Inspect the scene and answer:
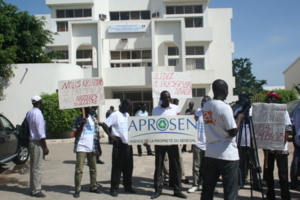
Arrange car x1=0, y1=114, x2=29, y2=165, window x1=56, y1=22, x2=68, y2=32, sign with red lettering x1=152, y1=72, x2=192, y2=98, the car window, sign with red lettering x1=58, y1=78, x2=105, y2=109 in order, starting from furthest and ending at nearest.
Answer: window x1=56, y1=22, x2=68, y2=32
the car window
car x1=0, y1=114, x2=29, y2=165
sign with red lettering x1=152, y1=72, x2=192, y2=98
sign with red lettering x1=58, y1=78, x2=105, y2=109

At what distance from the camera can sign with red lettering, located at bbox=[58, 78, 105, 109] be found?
6422mm

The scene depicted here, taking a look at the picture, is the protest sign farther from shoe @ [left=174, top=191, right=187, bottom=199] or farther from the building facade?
the building facade

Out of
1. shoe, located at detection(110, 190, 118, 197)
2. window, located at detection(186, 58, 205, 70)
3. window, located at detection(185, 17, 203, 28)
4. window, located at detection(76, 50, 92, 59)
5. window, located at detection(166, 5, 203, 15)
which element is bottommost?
shoe, located at detection(110, 190, 118, 197)

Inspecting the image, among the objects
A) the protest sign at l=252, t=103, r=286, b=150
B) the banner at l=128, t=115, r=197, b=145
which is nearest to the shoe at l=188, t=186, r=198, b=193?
the banner at l=128, t=115, r=197, b=145

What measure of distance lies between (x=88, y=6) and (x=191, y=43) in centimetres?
1021

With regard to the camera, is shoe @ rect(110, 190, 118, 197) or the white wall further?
the white wall

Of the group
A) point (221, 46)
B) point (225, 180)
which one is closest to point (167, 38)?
point (221, 46)

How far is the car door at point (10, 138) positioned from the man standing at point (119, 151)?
4.01 m

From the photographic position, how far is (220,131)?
402 cm

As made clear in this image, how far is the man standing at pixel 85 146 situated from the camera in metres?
6.02

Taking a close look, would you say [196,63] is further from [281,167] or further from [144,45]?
[281,167]

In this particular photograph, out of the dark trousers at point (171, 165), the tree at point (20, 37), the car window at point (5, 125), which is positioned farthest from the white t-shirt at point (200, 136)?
the tree at point (20, 37)

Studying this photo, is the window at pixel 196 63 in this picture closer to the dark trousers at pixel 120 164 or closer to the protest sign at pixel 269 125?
the dark trousers at pixel 120 164

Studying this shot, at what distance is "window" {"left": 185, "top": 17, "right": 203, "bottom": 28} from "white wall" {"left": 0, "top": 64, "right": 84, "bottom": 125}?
1441 centimetres
